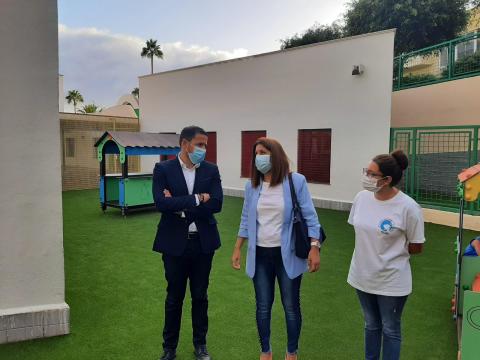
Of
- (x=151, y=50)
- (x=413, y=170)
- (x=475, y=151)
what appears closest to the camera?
(x=475, y=151)

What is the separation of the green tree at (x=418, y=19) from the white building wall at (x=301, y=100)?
44.4 feet

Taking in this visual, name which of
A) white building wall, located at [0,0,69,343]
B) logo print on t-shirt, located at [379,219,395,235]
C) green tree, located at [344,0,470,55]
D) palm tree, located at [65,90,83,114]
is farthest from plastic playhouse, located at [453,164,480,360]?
palm tree, located at [65,90,83,114]

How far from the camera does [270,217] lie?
3074 mm

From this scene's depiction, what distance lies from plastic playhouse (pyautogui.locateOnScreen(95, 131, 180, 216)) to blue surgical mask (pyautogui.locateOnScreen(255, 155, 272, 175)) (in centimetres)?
775

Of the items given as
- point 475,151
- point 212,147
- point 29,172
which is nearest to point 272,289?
point 29,172

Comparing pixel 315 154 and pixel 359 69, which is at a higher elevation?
pixel 359 69

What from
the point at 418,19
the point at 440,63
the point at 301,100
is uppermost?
the point at 418,19

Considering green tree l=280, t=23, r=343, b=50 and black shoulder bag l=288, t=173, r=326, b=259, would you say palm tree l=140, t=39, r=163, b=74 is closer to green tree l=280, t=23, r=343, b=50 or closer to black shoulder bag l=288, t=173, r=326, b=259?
green tree l=280, t=23, r=343, b=50

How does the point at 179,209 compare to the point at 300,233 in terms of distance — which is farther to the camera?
the point at 179,209

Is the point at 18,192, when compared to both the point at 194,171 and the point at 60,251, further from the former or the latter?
the point at 194,171

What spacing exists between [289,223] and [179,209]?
0.82 meters

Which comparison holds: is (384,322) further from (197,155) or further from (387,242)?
(197,155)

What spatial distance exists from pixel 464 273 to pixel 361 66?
788cm

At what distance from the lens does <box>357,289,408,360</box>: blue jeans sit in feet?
9.17
